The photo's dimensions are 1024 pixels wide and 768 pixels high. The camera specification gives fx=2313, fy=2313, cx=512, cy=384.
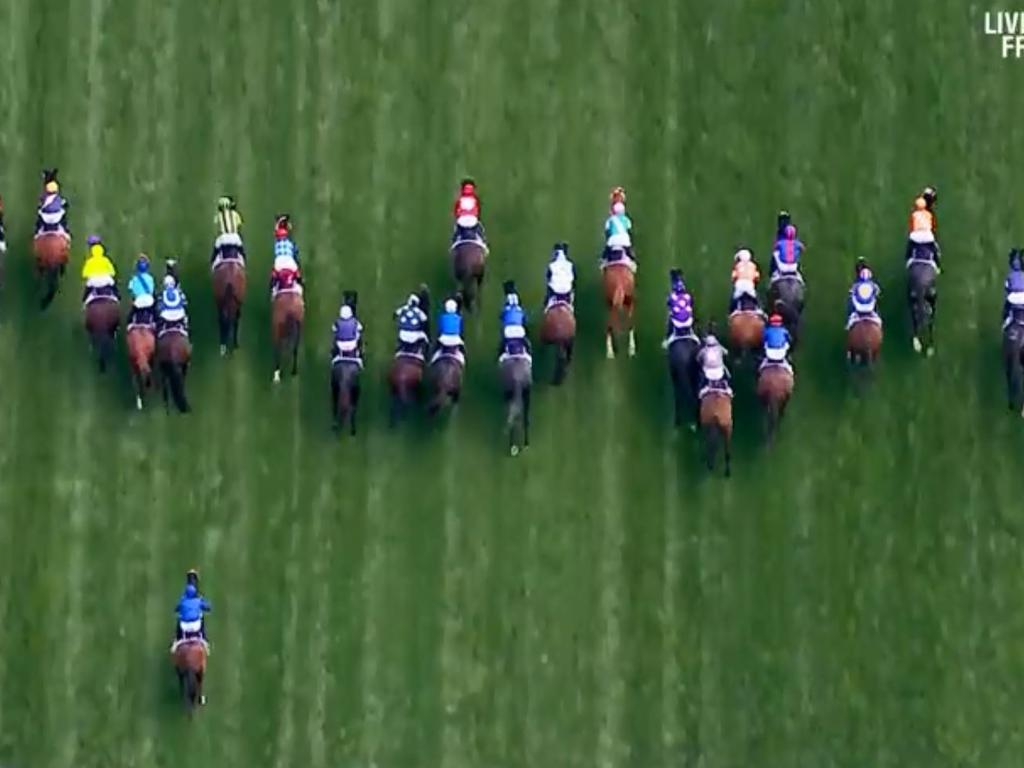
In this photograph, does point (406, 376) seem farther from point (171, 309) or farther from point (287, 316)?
point (171, 309)

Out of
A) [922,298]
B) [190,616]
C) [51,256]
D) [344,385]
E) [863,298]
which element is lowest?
[190,616]

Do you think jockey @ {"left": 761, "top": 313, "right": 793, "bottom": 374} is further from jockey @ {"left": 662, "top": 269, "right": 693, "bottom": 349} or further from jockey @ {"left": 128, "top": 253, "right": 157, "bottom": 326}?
jockey @ {"left": 128, "top": 253, "right": 157, "bottom": 326}

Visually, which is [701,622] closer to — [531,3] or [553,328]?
[553,328]

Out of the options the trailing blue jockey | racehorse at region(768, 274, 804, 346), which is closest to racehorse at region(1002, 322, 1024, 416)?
racehorse at region(768, 274, 804, 346)

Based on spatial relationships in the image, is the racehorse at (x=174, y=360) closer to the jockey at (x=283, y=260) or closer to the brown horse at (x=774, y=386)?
the jockey at (x=283, y=260)

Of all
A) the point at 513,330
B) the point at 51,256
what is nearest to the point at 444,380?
the point at 513,330

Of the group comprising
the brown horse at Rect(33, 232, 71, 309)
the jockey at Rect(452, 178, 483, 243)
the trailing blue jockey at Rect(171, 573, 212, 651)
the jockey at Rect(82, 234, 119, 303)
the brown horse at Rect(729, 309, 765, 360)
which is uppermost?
the jockey at Rect(452, 178, 483, 243)
